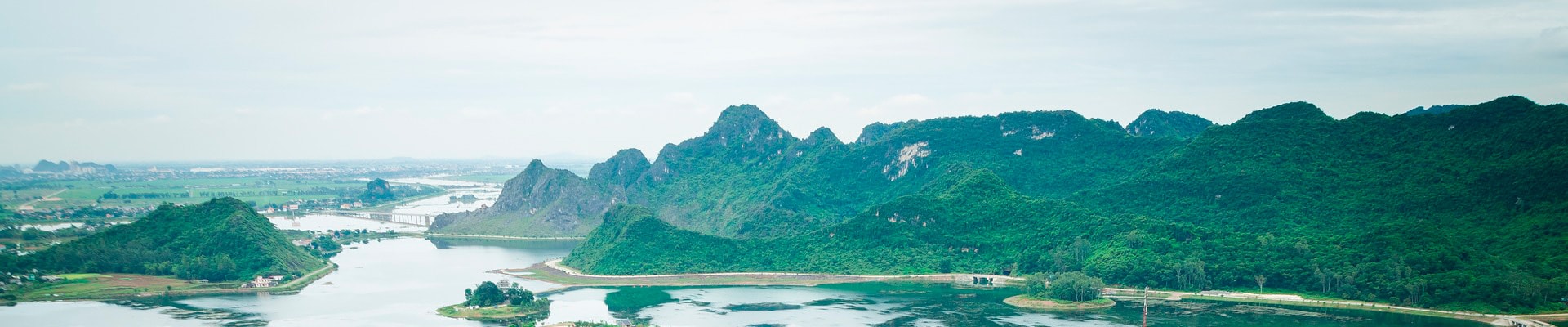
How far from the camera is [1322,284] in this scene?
7700cm

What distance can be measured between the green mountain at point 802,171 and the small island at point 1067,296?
39.4 m

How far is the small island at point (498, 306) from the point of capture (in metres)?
73.4

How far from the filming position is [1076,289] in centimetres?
7819

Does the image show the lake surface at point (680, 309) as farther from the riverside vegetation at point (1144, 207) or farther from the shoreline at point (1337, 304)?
the riverside vegetation at point (1144, 207)

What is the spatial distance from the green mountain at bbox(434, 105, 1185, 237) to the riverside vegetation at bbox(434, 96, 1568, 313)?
33cm

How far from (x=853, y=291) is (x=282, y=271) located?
45.1 m

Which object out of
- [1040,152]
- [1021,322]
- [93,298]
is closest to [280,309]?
[93,298]

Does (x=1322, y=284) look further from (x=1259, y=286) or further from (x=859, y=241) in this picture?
(x=859, y=241)

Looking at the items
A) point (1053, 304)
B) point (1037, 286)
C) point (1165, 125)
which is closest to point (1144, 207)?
point (1037, 286)

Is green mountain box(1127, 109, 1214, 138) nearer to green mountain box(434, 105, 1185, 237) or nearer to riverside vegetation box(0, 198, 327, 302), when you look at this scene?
green mountain box(434, 105, 1185, 237)

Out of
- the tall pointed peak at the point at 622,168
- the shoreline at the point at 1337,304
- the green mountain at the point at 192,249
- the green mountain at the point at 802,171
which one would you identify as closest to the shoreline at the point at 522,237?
the green mountain at the point at 802,171

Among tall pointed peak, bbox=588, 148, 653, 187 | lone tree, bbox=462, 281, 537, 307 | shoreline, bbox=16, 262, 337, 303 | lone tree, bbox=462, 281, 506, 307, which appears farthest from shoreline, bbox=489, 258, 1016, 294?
tall pointed peak, bbox=588, 148, 653, 187

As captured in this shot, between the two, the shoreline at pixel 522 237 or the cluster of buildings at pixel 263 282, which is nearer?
the cluster of buildings at pixel 263 282

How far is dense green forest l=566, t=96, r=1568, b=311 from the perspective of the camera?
7531cm
